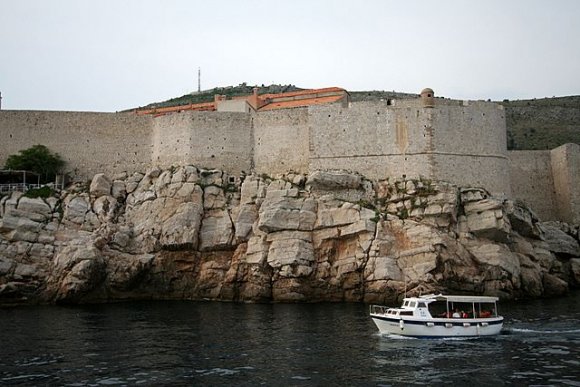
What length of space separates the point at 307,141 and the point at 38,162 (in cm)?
1682

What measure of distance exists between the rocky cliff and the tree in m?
3.61

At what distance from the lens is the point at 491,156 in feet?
130

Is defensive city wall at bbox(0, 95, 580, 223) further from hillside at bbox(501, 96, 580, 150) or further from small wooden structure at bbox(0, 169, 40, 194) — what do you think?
hillside at bbox(501, 96, 580, 150)

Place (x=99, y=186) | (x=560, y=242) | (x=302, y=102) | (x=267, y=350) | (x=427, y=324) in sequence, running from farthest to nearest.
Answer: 1. (x=302, y=102)
2. (x=560, y=242)
3. (x=99, y=186)
4. (x=427, y=324)
5. (x=267, y=350)

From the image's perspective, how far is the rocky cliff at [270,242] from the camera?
32719mm

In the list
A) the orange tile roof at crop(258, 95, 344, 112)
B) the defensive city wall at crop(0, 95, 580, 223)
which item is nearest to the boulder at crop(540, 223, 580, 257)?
the defensive city wall at crop(0, 95, 580, 223)

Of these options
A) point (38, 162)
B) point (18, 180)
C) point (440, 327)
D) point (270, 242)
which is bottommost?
point (440, 327)

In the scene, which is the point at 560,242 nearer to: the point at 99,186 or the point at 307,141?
the point at 307,141

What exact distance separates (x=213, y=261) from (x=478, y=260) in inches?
561

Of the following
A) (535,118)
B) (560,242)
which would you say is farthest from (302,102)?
(535,118)

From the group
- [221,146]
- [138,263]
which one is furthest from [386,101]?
[138,263]

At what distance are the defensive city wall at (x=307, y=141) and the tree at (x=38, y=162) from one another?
85 centimetres

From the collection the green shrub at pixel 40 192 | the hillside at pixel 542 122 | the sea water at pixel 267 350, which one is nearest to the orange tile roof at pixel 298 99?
the green shrub at pixel 40 192

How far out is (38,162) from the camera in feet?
130
